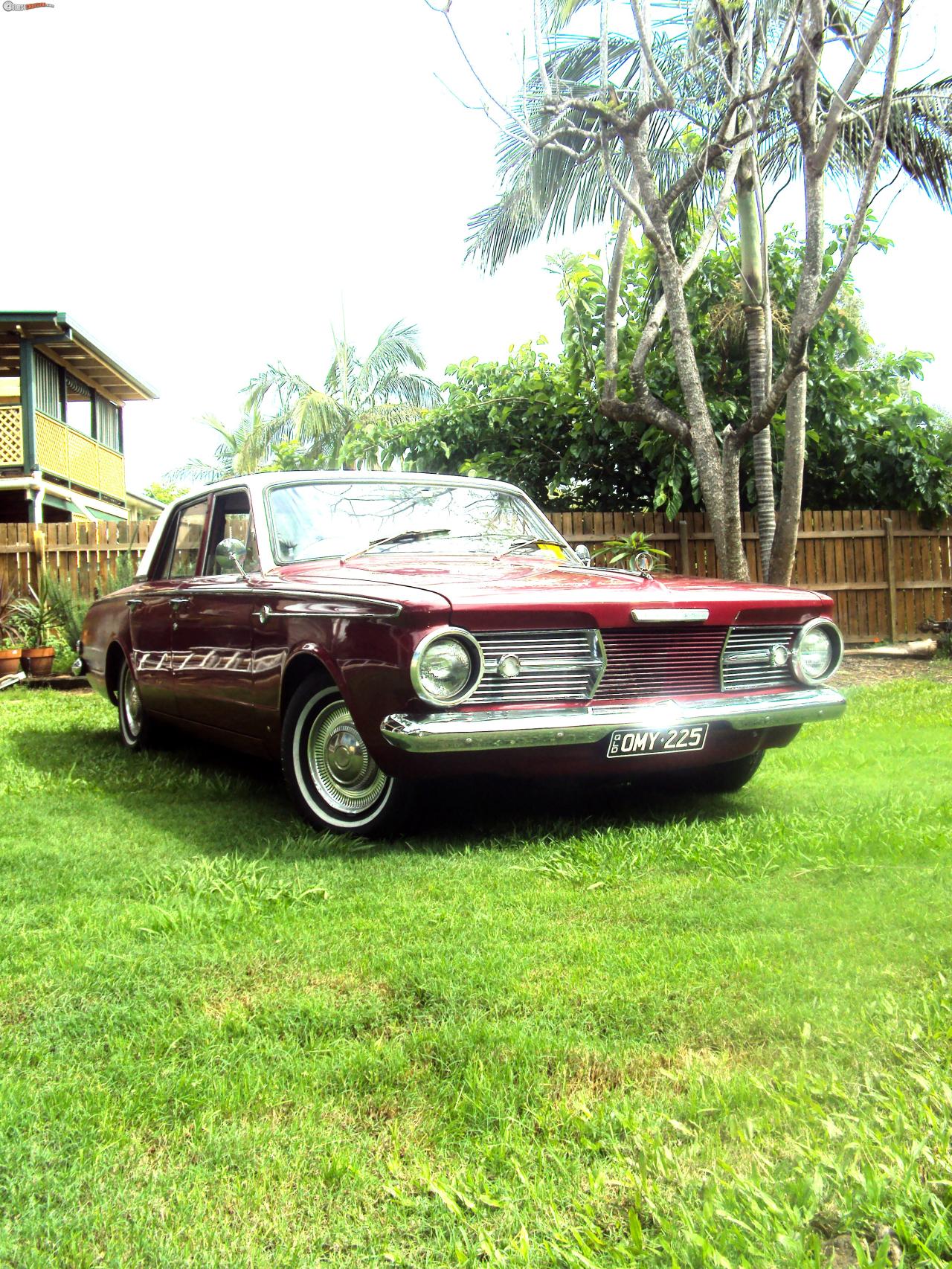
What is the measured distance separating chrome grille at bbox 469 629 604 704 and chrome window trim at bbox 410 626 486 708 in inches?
1.8

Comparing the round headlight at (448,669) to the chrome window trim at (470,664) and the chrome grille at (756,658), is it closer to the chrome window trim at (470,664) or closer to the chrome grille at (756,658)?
the chrome window trim at (470,664)

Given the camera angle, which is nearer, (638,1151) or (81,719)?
(638,1151)

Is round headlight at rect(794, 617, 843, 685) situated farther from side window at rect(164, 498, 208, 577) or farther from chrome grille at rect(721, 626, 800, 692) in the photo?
side window at rect(164, 498, 208, 577)

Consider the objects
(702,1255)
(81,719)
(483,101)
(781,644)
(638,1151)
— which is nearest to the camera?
(702,1255)

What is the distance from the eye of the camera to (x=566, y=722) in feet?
13.6

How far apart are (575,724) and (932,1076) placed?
2063 mm

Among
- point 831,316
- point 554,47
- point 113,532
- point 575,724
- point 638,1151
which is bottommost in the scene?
point 638,1151

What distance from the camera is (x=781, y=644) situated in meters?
4.98

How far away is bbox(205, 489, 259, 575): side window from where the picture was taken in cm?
536

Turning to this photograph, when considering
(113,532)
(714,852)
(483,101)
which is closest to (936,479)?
(483,101)

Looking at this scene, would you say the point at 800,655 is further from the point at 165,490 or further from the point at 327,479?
the point at 165,490

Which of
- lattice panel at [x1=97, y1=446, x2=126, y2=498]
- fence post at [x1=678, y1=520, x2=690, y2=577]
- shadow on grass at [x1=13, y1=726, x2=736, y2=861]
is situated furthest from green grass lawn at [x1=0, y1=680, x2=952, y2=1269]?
lattice panel at [x1=97, y1=446, x2=126, y2=498]

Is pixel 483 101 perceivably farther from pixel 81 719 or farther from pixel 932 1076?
pixel 932 1076

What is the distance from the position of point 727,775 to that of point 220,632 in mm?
2356
